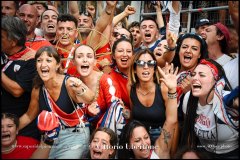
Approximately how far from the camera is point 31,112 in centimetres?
357

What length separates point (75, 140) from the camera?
132 inches

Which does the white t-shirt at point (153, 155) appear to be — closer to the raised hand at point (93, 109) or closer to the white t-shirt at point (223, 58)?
the raised hand at point (93, 109)

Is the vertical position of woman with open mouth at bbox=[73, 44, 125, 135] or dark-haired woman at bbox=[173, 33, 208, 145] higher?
dark-haired woman at bbox=[173, 33, 208, 145]

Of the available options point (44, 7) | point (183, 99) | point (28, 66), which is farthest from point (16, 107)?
point (44, 7)

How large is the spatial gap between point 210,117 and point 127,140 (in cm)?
80

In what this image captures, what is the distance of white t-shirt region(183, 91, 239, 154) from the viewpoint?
123 inches

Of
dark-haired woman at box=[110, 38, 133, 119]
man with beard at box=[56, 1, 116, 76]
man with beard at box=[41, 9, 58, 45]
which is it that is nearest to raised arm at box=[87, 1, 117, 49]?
man with beard at box=[56, 1, 116, 76]

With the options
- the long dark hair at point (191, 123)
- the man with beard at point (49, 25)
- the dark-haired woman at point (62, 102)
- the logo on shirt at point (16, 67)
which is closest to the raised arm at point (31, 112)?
the dark-haired woman at point (62, 102)

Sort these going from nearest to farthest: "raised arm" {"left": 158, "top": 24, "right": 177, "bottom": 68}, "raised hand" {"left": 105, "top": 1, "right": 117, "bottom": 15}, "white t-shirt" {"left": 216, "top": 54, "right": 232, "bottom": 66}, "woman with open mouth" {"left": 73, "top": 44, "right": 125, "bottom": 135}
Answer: "woman with open mouth" {"left": 73, "top": 44, "right": 125, "bottom": 135}, "raised arm" {"left": 158, "top": 24, "right": 177, "bottom": 68}, "white t-shirt" {"left": 216, "top": 54, "right": 232, "bottom": 66}, "raised hand" {"left": 105, "top": 1, "right": 117, "bottom": 15}

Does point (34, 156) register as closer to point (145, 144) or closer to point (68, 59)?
point (145, 144)

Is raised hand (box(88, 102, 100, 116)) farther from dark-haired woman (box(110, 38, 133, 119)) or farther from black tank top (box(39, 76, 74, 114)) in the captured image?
dark-haired woman (box(110, 38, 133, 119))

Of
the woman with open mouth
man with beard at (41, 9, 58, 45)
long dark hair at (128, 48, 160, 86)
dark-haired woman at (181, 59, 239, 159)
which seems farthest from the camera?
man with beard at (41, 9, 58, 45)

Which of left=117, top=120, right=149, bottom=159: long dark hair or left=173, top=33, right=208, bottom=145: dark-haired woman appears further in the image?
left=173, top=33, right=208, bottom=145: dark-haired woman

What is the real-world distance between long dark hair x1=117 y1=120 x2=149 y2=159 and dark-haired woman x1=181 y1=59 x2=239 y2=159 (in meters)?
0.48
